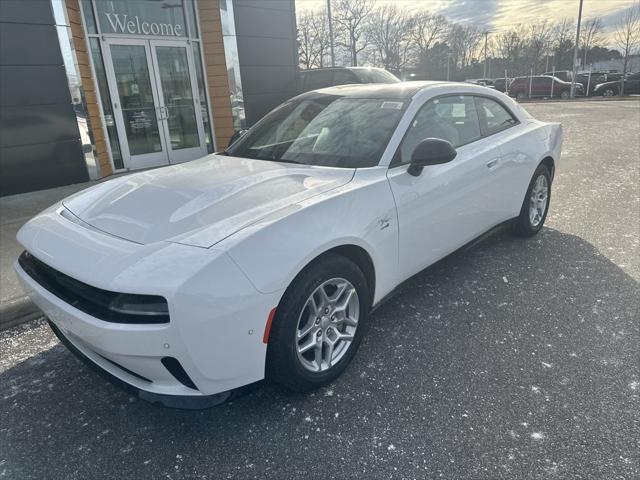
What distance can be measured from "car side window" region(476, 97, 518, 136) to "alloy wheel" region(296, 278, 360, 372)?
2.13 m

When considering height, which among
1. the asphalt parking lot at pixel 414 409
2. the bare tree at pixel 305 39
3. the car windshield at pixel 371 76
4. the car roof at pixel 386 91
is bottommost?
the asphalt parking lot at pixel 414 409

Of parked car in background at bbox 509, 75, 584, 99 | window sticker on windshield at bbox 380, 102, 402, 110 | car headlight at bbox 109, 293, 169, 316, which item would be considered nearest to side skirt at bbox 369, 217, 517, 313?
window sticker on windshield at bbox 380, 102, 402, 110

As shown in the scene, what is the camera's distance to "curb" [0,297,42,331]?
3.53 metres

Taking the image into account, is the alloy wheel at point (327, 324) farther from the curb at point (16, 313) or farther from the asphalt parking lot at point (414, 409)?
the curb at point (16, 313)

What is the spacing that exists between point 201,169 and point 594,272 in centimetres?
325

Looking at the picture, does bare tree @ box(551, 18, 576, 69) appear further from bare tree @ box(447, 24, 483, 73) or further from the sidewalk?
the sidewalk

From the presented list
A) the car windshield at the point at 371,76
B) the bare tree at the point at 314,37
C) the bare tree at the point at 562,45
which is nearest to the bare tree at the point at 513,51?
the bare tree at the point at 562,45

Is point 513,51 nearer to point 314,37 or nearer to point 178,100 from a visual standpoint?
point 314,37

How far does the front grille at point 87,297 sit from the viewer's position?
1.94 m

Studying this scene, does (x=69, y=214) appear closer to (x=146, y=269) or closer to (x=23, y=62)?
(x=146, y=269)

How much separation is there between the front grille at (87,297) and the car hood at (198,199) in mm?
294

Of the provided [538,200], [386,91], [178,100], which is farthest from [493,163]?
[178,100]

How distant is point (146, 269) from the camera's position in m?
1.98

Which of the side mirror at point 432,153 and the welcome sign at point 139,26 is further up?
the welcome sign at point 139,26
